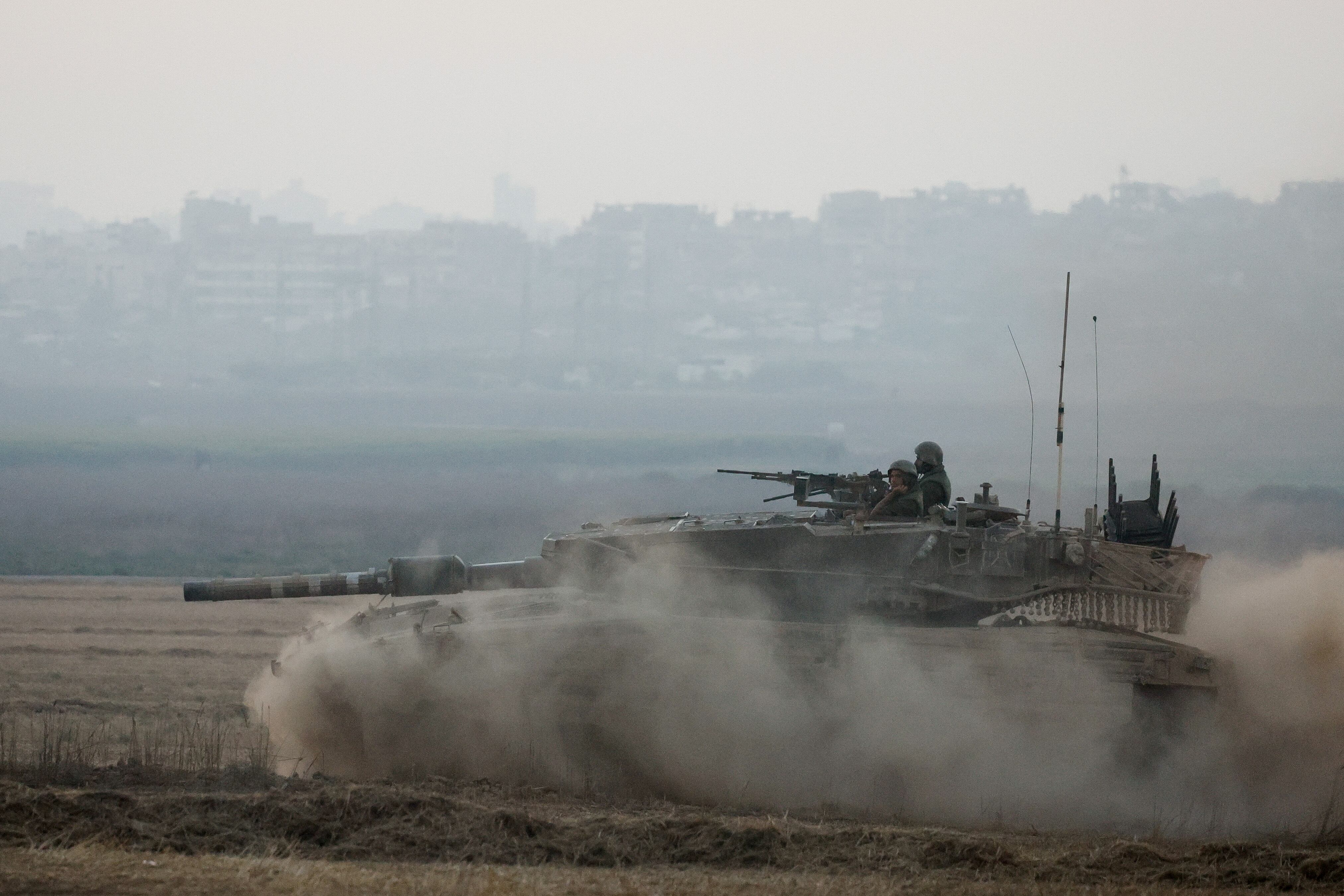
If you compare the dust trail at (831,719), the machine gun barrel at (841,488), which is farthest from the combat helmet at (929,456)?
the dust trail at (831,719)

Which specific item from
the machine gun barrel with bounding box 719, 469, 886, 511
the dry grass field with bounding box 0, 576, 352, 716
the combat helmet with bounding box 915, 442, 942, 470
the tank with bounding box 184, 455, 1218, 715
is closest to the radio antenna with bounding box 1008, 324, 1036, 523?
the tank with bounding box 184, 455, 1218, 715

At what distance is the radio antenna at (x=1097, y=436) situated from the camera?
58.8 ft

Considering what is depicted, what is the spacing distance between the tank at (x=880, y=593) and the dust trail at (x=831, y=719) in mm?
62

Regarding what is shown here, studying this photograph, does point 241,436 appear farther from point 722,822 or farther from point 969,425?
point 722,822

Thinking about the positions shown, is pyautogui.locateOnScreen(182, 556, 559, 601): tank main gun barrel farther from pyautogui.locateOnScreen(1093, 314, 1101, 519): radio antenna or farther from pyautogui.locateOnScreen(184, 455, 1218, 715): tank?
pyautogui.locateOnScreen(1093, 314, 1101, 519): radio antenna

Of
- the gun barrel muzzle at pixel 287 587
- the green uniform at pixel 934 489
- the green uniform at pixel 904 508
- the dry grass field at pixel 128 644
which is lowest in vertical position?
the dry grass field at pixel 128 644

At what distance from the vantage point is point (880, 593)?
15.7 meters

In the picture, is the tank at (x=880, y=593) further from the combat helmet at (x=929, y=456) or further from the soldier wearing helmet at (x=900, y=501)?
the combat helmet at (x=929, y=456)

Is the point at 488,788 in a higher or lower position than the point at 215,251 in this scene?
lower

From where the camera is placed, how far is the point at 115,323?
92188mm

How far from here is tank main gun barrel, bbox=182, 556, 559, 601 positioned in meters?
16.8

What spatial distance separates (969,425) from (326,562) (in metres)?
34.7

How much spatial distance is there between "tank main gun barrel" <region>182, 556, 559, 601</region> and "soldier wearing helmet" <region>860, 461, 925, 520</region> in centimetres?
358

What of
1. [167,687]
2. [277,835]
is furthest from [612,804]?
[167,687]
